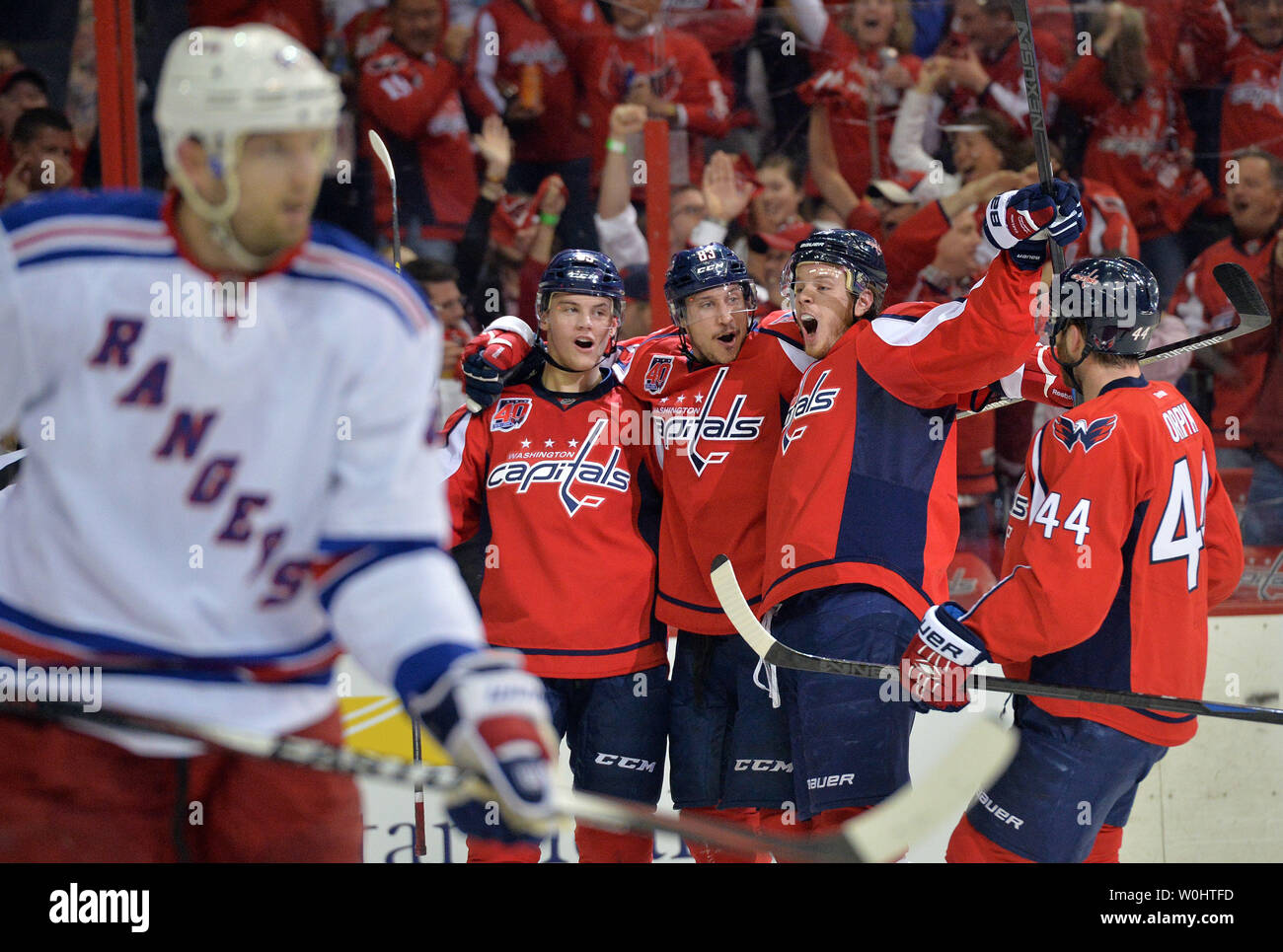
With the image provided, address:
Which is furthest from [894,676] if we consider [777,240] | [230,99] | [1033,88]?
[777,240]

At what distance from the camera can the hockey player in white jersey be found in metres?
1.51

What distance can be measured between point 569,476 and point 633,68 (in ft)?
6.11

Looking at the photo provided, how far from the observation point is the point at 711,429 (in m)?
3.23

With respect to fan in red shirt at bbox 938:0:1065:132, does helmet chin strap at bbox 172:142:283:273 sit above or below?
below

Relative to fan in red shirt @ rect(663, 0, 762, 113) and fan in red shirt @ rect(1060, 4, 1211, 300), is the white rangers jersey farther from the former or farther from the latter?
fan in red shirt @ rect(1060, 4, 1211, 300)

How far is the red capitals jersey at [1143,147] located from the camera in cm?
437

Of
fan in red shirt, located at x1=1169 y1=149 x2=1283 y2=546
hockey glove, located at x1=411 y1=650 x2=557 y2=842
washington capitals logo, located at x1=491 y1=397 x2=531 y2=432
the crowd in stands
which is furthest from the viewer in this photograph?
the crowd in stands

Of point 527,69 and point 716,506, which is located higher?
point 527,69

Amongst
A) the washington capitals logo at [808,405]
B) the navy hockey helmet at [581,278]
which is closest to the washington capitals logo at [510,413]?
the navy hockey helmet at [581,278]

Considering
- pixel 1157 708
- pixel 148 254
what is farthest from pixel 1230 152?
pixel 148 254

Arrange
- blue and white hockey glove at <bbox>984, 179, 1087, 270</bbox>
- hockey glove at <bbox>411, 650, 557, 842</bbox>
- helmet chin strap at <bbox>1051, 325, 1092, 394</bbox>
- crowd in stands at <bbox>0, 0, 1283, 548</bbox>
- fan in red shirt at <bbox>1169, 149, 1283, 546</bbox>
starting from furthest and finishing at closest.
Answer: crowd in stands at <bbox>0, 0, 1283, 548</bbox>
fan in red shirt at <bbox>1169, 149, 1283, 546</bbox>
helmet chin strap at <bbox>1051, 325, 1092, 394</bbox>
blue and white hockey glove at <bbox>984, 179, 1087, 270</bbox>
hockey glove at <bbox>411, 650, 557, 842</bbox>

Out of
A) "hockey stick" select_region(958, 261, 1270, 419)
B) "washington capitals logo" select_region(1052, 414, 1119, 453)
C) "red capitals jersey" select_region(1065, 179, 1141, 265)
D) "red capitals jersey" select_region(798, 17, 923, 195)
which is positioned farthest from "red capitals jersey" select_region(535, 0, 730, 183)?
"washington capitals logo" select_region(1052, 414, 1119, 453)

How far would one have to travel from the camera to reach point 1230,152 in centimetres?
437

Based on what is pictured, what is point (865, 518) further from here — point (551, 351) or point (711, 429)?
point (551, 351)
